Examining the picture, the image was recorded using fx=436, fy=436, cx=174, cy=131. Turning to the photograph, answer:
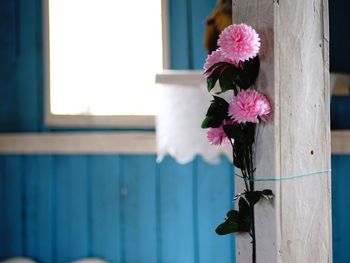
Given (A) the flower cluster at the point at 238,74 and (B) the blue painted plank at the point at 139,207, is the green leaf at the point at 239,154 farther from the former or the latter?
(B) the blue painted plank at the point at 139,207

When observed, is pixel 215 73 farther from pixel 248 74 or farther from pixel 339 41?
pixel 339 41

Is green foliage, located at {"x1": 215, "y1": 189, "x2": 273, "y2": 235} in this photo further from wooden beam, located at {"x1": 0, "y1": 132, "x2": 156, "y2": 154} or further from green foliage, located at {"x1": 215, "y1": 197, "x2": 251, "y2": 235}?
wooden beam, located at {"x1": 0, "y1": 132, "x2": 156, "y2": 154}

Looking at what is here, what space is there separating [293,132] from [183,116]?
0.51 meters

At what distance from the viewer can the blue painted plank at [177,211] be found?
177 centimetres

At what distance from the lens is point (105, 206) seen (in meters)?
1.83

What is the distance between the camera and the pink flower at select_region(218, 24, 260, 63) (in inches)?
35.1

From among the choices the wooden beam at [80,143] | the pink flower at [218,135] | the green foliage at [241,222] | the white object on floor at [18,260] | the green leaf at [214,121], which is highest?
the green leaf at [214,121]

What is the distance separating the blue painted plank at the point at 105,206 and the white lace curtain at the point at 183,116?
17.1 inches

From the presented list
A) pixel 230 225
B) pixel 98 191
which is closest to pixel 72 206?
pixel 98 191

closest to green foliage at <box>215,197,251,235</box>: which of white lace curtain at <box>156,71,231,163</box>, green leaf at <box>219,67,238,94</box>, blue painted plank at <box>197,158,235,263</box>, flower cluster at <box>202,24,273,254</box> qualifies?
A: flower cluster at <box>202,24,273,254</box>

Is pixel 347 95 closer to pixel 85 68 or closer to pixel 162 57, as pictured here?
pixel 162 57

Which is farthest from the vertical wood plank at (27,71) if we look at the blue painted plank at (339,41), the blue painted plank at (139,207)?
the blue painted plank at (339,41)

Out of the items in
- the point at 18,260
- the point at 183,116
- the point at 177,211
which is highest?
the point at 183,116

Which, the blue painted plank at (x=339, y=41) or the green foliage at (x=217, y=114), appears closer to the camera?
the green foliage at (x=217, y=114)
